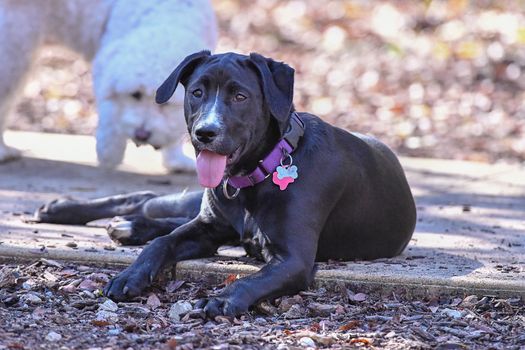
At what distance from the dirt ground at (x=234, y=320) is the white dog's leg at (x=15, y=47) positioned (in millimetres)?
3075

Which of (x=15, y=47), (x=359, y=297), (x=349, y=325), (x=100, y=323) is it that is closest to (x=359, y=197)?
(x=359, y=297)

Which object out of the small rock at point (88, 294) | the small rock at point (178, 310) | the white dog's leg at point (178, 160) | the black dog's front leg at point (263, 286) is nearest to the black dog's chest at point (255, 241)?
the black dog's front leg at point (263, 286)

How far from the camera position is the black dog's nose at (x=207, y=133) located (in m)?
4.43

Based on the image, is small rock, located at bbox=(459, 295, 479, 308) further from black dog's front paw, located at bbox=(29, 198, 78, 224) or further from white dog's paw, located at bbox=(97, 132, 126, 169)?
white dog's paw, located at bbox=(97, 132, 126, 169)

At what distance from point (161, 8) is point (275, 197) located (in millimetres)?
3112

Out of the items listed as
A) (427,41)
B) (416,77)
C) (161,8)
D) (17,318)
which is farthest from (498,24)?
(17,318)

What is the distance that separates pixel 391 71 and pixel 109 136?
5.31 meters

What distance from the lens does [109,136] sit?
7480 mm

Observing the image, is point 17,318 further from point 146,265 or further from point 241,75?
point 241,75

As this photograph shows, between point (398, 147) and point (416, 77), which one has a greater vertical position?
point (416, 77)

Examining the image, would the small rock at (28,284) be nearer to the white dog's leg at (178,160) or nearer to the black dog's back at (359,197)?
the black dog's back at (359,197)

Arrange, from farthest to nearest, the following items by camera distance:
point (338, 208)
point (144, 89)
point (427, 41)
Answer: point (427, 41) < point (144, 89) < point (338, 208)

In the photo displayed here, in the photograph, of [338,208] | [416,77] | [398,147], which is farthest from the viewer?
[416,77]

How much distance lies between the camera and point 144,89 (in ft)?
23.5
